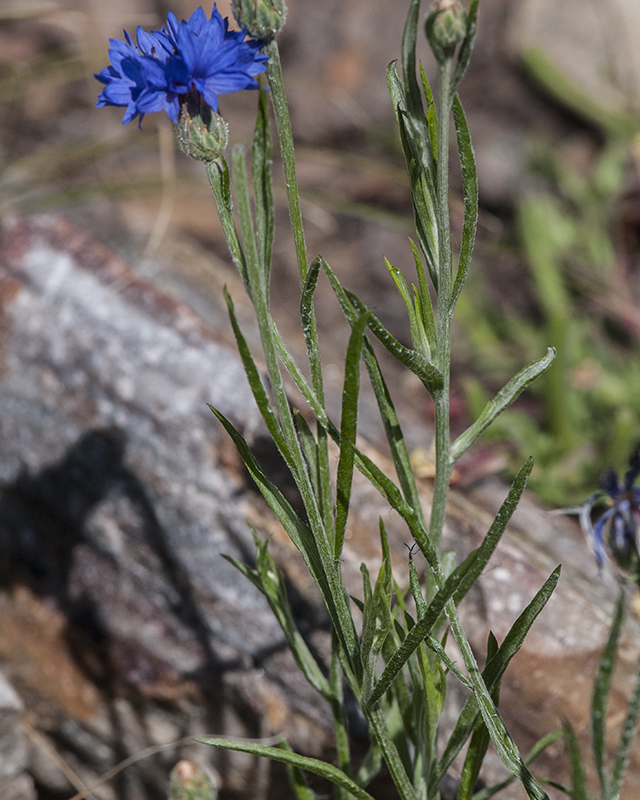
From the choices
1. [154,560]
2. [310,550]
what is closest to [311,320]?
[310,550]

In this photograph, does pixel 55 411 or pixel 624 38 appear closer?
pixel 55 411

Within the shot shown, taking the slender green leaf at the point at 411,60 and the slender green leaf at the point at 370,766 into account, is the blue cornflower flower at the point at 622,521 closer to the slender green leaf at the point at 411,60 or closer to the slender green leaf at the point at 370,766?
the slender green leaf at the point at 370,766

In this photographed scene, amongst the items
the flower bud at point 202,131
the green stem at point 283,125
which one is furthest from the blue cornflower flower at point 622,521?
the flower bud at point 202,131

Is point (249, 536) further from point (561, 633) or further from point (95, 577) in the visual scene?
point (561, 633)

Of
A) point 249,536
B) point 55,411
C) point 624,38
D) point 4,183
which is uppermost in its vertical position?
point 624,38

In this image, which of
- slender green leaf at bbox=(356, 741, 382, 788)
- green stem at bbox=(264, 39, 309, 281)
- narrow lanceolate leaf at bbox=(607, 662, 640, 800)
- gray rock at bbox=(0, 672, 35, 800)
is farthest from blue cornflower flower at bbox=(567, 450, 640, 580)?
gray rock at bbox=(0, 672, 35, 800)

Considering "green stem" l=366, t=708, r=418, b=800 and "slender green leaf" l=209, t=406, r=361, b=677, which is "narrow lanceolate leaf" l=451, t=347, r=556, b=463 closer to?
"slender green leaf" l=209, t=406, r=361, b=677

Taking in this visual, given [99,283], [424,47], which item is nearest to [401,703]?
[99,283]
